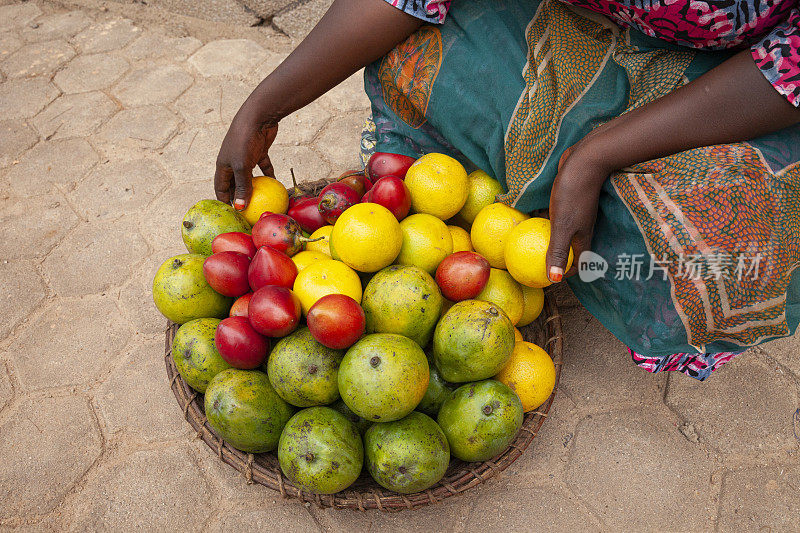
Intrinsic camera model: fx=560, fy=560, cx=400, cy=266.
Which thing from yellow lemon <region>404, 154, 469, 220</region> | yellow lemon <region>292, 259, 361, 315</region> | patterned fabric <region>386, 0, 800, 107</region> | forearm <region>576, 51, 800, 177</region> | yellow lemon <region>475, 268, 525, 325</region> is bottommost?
yellow lemon <region>475, 268, 525, 325</region>

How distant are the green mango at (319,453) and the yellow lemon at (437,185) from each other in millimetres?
821

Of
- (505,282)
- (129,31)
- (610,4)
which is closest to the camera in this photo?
(610,4)

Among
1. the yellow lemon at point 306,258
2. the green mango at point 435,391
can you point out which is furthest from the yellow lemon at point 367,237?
the green mango at point 435,391

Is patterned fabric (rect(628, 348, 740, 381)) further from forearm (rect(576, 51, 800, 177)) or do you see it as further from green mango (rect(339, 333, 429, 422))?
green mango (rect(339, 333, 429, 422))

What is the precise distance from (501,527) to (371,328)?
82 cm

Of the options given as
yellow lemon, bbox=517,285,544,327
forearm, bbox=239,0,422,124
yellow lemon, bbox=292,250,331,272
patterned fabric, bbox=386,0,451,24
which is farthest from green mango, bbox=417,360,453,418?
patterned fabric, bbox=386,0,451,24

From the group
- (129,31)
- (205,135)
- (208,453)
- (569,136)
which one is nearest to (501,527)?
(208,453)

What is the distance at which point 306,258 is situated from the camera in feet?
6.40

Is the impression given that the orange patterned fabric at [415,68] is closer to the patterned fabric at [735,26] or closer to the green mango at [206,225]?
the patterned fabric at [735,26]

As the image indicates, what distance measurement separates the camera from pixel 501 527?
1895mm

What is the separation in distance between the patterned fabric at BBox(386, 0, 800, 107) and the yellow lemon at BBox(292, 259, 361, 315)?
3.74 ft

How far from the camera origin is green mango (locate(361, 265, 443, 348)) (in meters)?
1.74

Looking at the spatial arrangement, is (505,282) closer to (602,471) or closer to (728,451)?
(602,471)

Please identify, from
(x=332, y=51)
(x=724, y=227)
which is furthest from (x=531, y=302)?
(x=332, y=51)
